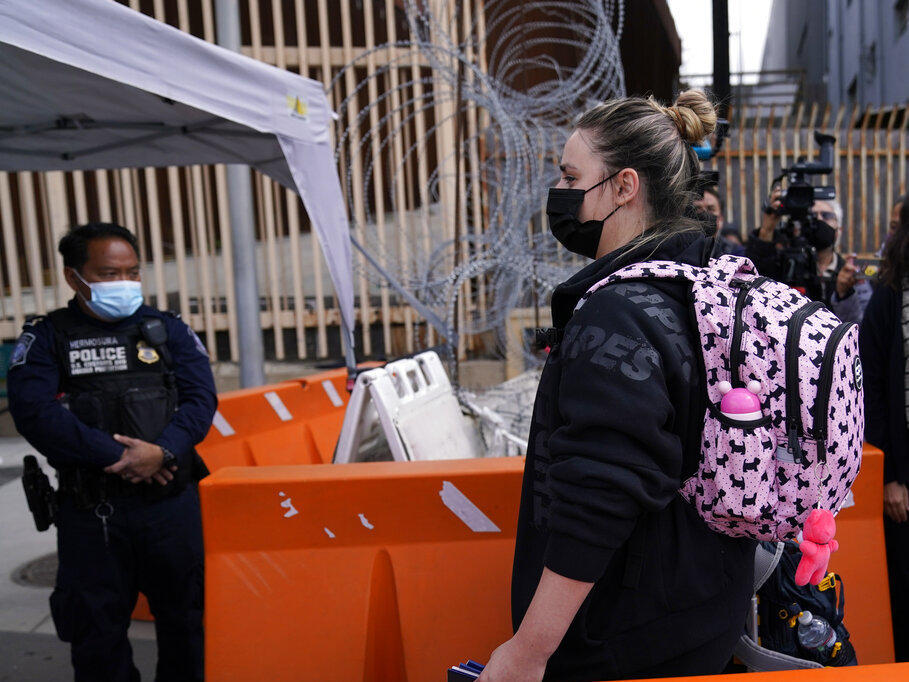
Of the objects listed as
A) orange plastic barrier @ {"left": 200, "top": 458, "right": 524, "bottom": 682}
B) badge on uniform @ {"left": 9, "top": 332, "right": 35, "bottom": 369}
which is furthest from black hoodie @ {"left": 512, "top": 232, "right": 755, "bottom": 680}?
badge on uniform @ {"left": 9, "top": 332, "right": 35, "bottom": 369}

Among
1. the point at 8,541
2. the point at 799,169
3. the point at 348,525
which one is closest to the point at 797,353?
the point at 348,525

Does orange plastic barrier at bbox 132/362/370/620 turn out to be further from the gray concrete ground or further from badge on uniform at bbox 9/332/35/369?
badge on uniform at bbox 9/332/35/369

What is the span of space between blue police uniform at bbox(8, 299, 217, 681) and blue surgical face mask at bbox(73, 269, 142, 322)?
2.6 inches

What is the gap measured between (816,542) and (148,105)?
3.33m

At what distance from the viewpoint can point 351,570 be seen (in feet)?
8.18

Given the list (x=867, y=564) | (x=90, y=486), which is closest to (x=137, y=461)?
(x=90, y=486)

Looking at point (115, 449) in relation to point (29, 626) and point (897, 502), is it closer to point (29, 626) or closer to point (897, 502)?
point (29, 626)

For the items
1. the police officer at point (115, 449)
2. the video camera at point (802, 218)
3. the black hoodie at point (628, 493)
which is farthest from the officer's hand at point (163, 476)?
the video camera at point (802, 218)

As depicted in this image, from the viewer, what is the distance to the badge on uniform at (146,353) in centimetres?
304

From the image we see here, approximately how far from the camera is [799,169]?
3955mm

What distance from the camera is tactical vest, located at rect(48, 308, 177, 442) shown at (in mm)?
2924

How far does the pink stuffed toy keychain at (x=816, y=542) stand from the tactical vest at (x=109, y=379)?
95.3 inches

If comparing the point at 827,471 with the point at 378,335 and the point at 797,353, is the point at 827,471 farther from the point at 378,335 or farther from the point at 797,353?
the point at 378,335

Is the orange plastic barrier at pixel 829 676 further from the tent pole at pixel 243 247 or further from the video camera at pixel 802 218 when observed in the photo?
the tent pole at pixel 243 247
